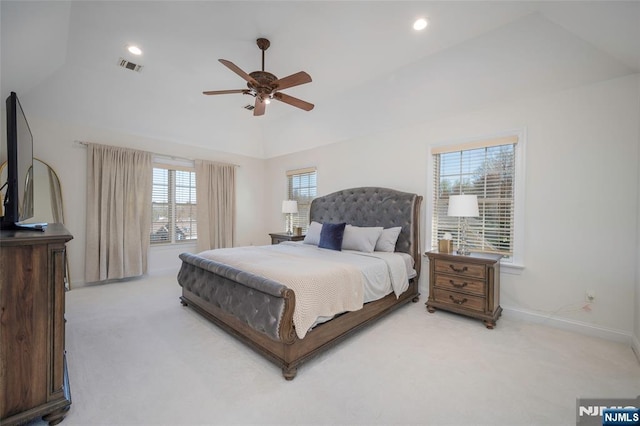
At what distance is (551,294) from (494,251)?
0.70 m

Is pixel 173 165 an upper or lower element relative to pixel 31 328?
upper

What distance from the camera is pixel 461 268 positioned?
10.4ft

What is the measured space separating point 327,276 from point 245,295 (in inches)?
30.1

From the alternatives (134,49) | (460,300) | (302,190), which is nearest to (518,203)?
(460,300)

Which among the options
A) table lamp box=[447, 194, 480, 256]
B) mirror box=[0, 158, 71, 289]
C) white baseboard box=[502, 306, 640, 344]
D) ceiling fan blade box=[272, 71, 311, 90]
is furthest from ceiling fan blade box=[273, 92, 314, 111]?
mirror box=[0, 158, 71, 289]

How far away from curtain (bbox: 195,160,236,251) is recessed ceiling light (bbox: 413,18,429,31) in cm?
452

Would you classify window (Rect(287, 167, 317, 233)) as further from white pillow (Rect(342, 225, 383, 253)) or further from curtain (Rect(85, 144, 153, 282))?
curtain (Rect(85, 144, 153, 282))

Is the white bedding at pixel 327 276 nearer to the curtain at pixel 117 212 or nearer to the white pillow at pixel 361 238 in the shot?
the white pillow at pixel 361 238

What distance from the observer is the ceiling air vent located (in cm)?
359

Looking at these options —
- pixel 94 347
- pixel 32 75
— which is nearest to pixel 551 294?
pixel 94 347

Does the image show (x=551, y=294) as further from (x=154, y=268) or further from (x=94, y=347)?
(x=154, y=268)

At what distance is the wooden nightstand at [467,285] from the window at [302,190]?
298cm

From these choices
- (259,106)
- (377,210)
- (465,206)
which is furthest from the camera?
(377,210)

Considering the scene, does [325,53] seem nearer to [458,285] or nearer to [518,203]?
[518,203]
